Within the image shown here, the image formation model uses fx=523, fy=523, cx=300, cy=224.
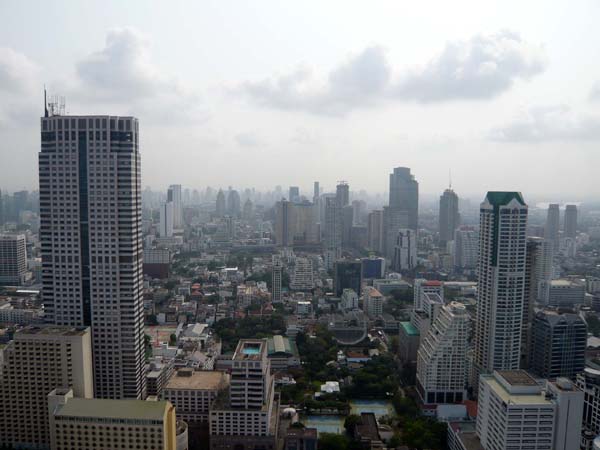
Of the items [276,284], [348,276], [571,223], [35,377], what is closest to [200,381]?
[35,377]

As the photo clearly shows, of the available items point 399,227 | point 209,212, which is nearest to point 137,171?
point 399,227

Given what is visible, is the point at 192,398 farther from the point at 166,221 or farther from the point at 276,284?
the point at 166,221

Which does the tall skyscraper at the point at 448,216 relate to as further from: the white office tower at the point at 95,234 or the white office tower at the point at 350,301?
the white office tower at the point at 95,234

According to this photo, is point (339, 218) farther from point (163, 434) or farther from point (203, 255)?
point (163, 434)

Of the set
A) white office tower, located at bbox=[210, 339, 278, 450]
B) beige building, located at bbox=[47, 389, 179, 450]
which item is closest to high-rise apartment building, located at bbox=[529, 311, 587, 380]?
white office tower, located at bbox=[210, 339, 278, 450]

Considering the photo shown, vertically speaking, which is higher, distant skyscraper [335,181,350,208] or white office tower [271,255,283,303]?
distant skyscraper [335,181,350,208]

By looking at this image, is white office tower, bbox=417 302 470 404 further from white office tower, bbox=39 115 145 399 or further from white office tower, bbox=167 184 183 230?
white office tower, bbox=167 184 183 230

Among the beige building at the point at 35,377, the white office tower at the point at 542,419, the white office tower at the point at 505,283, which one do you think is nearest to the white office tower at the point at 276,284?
the white office tower at the point at 505,283
